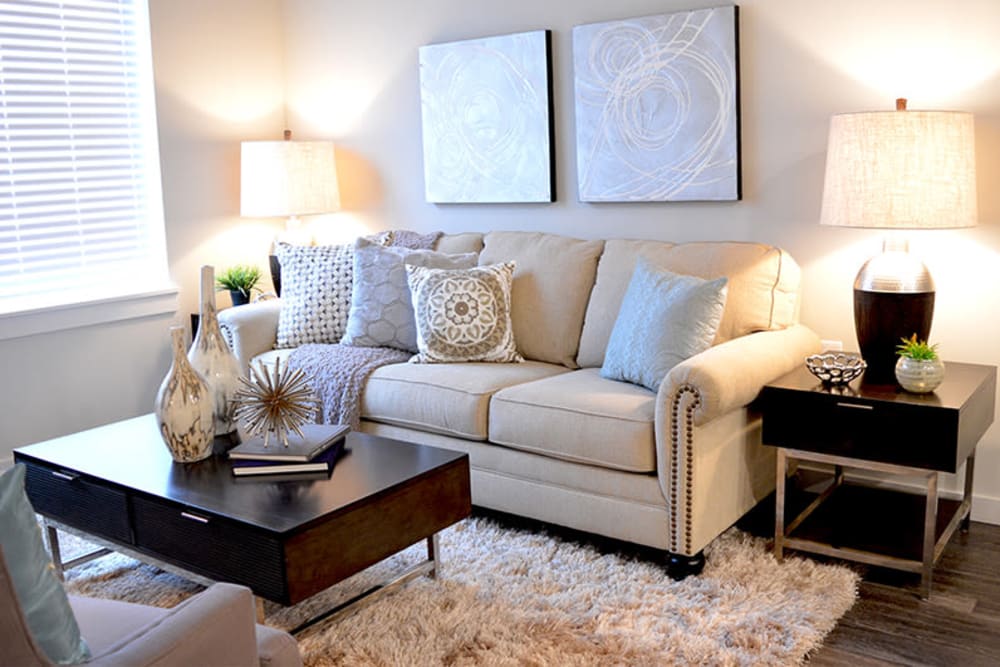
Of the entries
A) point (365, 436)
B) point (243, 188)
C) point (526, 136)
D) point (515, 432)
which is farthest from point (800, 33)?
point (243, 188)

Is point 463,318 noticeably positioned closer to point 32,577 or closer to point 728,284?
point 728,284

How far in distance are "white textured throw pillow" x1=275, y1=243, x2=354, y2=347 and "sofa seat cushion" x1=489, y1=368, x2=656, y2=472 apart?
3.70 ft

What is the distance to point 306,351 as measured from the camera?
13.0ft

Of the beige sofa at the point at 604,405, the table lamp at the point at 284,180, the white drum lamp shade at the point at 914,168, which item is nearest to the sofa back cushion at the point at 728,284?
the beige sofa at the point at 604,405

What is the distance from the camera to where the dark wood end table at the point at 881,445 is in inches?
108

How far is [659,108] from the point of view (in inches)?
149

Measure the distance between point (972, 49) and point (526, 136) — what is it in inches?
68.8

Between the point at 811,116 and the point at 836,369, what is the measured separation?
1.03 m

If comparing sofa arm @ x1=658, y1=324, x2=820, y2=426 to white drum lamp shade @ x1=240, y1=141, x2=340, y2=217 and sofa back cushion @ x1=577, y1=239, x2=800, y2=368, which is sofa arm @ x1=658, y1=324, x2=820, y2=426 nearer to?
sofa back cushion @ x1=577, y1=239, x2=800, y2=368

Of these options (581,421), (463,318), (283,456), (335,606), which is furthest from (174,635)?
(463,318)

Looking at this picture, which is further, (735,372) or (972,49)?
(972,49)

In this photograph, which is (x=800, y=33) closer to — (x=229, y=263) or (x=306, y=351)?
(x=306, y=351)

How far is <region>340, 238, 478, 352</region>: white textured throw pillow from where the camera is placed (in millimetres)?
3963

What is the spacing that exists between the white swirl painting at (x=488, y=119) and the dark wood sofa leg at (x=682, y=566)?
5.90 ft
